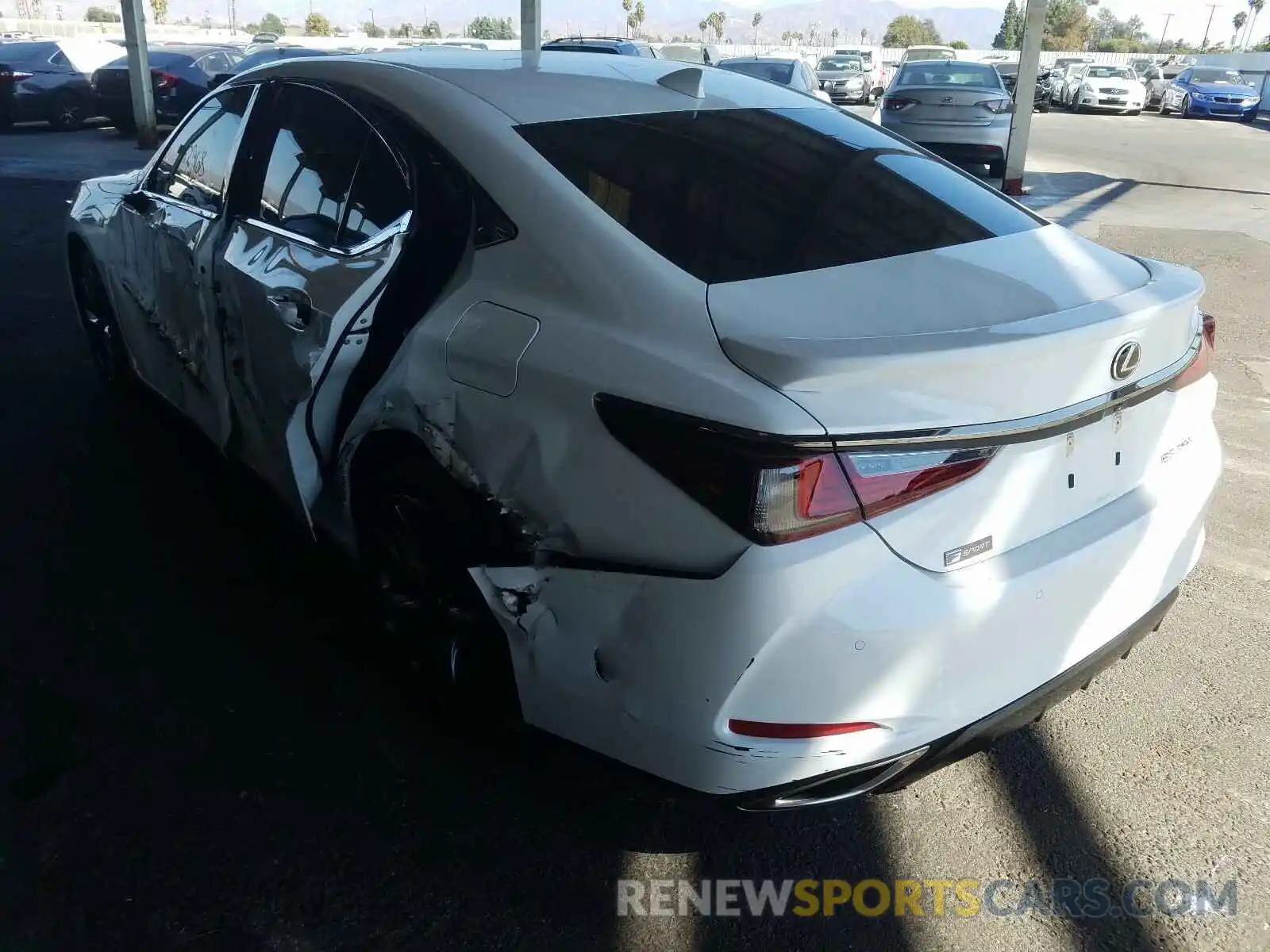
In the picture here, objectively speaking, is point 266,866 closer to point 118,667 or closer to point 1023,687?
point 118,667

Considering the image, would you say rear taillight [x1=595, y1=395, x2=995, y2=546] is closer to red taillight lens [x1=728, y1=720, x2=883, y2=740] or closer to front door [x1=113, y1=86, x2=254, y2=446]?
red taillight lens [x1=728, y1=720, x2=883, y2=740]

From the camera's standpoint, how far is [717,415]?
1859 mm

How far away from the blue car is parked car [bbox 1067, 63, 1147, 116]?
3.01 ft

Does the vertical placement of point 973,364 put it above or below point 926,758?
above

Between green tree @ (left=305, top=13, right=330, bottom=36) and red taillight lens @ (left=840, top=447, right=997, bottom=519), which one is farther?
green tree @ (left=305, top=13, right=330, bottom=36)

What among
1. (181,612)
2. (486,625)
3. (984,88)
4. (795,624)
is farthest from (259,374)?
(984,88)

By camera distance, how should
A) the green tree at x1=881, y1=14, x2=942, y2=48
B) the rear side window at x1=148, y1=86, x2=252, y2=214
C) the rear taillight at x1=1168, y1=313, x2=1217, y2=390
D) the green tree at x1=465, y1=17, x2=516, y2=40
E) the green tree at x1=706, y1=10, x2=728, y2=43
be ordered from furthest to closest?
the green tree at x1=706, y1=10, x2=728, y2=43
the green tree at x1=881, y1=14, x2=942, y2=48
the green tree at x1=465, y1=17, x2=516, y2=40
the rear side window at x1=148, y1=86, x2=252, y2=214
the rear taillight at x1=1168, y1=313, x2=1217, y2=390

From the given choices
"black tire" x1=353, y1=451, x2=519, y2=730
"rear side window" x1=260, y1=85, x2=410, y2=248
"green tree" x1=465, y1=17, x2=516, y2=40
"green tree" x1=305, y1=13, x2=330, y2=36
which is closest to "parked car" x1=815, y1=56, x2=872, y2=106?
"rear side window" x1=260, y1=85, x2=410, y2=248

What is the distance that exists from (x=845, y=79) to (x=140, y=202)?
2663 cm

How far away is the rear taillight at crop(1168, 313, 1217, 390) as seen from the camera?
2393 millimetres

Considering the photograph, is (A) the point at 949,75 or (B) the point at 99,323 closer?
(B) the point at 99,323

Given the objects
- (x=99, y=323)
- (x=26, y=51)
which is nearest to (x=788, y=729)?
(x=99, y=323)

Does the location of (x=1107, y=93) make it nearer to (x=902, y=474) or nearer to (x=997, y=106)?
(x=997, y=106)

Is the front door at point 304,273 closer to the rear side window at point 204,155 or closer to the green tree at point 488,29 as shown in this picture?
the rear side window at point 204,155
